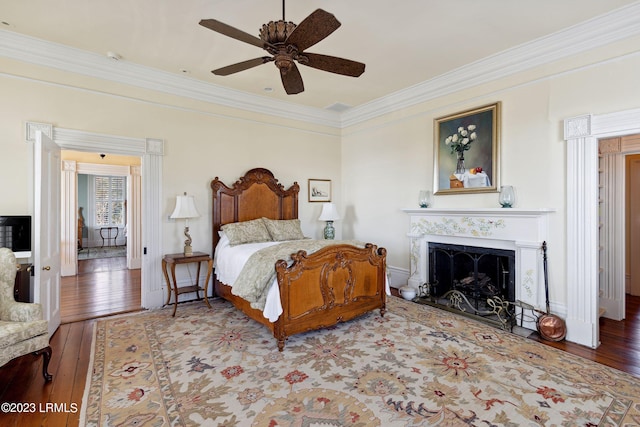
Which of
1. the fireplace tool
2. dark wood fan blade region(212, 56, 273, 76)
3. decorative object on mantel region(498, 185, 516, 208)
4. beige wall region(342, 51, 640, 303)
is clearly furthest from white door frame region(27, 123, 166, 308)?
the fireplace tool

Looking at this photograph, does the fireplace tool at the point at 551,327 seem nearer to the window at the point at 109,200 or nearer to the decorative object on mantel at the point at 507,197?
the decorative object on mantel at the point at 507,197

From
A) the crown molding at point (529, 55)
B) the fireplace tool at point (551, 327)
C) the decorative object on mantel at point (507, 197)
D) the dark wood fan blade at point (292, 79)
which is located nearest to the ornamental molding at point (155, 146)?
the dark wood fan blade at point (292, 79)

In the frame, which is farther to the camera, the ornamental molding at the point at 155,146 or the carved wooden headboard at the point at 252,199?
the carved wooden headboard at the point at 252,199

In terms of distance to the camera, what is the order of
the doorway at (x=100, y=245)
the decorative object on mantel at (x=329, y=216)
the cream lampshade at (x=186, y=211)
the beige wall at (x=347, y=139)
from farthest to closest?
the decorative object on mantel at (x=329, y=216) → the doorway at (x=100, y=245) → the cream lampshade at (x=186, y=211) → the beige wall at (x=347, y=139)

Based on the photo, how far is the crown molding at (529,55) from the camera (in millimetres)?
3031

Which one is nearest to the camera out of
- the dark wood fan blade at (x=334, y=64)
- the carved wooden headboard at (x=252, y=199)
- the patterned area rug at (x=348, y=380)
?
the patterned area rug at (x=348, y=380)

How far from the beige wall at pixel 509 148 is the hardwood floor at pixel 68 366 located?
2.07ft

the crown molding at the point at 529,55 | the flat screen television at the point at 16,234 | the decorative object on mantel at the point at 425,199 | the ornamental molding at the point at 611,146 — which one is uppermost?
the crown molding at the point at 529,55

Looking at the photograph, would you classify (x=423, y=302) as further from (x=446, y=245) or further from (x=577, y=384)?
(x=577, y=384)

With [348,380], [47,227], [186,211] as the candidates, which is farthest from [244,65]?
[348,380]

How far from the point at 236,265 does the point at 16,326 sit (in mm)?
1957

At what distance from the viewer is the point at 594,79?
323 cm

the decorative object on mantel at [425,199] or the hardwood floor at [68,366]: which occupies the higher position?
the decorative object on mantel at [425,199]

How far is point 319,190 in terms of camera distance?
6.06m
